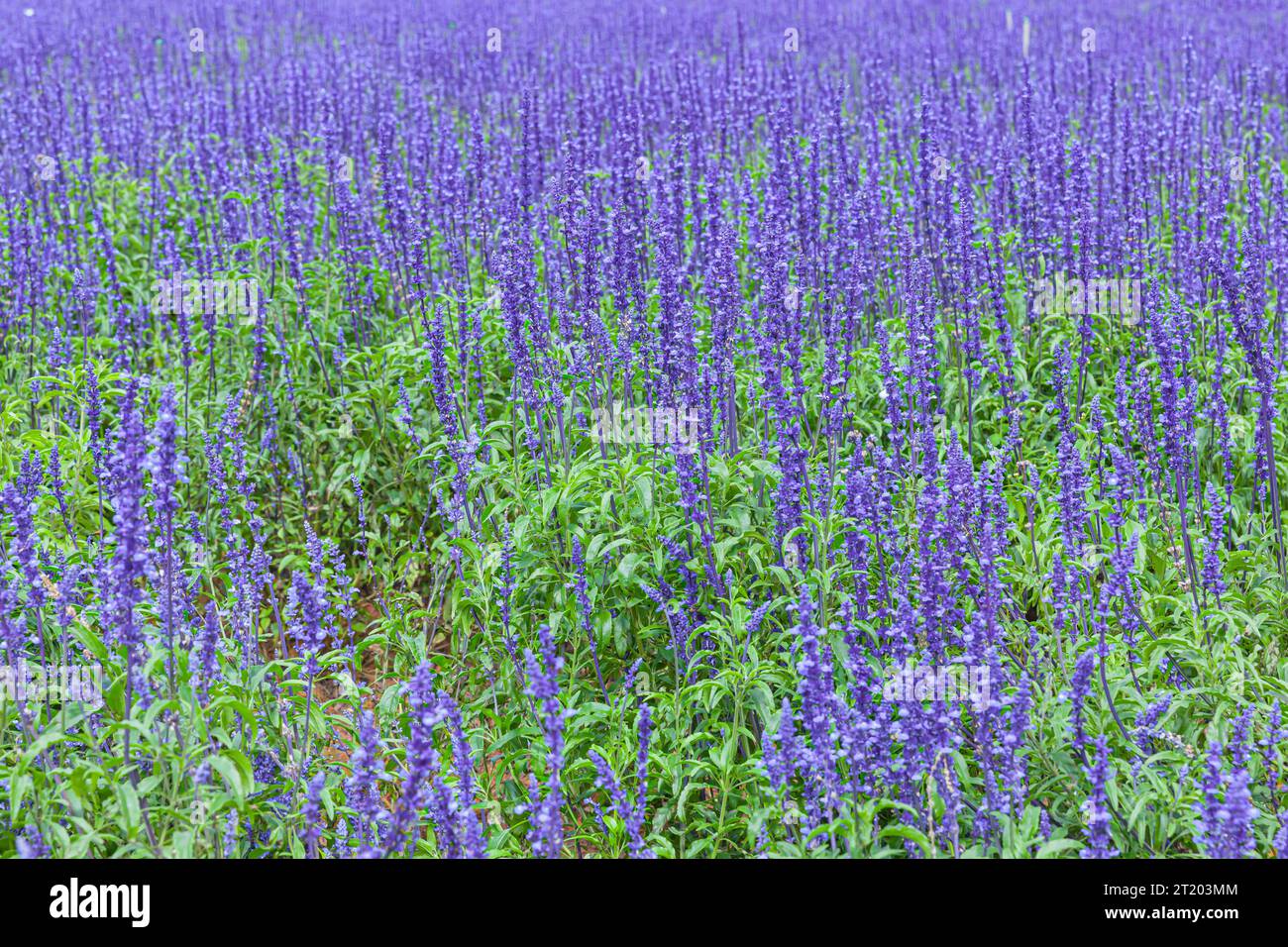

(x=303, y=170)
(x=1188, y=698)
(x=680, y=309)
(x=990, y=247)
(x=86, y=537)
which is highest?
(x=303, y=170)

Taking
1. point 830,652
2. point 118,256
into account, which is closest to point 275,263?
point 118,256

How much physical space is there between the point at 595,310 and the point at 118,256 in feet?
12.5

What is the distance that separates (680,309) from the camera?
4820 millimetres

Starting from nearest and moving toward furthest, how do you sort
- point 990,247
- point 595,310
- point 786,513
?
point 786,513 → point 595,310 → point 990,247

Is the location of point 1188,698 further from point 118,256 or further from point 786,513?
point 118,256

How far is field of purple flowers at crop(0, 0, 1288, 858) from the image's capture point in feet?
11.8

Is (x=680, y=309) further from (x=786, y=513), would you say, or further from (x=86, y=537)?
(x=86, y=537)

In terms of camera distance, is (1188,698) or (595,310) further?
(595,310)

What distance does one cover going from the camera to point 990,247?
23.3ft

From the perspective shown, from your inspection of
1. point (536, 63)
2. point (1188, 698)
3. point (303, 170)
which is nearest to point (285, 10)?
point (536, 63)

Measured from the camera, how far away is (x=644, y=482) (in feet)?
16.1

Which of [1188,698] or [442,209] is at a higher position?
[442,209]

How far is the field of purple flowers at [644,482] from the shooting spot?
3.60m

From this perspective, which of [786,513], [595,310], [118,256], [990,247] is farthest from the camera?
[118,256]
